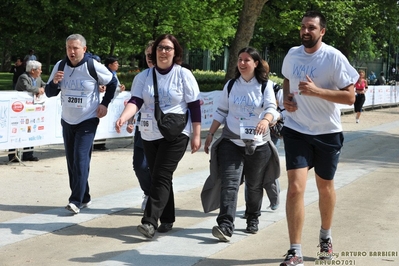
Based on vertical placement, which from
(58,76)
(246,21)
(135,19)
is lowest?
(58,76)

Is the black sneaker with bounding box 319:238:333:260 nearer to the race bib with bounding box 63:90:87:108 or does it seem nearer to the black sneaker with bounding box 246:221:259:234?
the black sneaker with bounding box 246:221:259:234

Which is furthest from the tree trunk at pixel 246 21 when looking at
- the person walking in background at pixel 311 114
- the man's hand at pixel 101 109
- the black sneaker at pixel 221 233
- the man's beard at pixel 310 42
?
the man's beard at pixel 310 42

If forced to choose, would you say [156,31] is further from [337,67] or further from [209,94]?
[337,67]

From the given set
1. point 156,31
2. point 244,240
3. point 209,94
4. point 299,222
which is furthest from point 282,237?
point 156,31

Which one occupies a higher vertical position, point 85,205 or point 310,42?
point 310,42

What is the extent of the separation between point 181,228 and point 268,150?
1225mm

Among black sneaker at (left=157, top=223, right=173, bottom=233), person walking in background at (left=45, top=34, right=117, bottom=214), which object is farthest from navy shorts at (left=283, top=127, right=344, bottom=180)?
person walking in background at (left=45, top=34, right=117, bottom=214)

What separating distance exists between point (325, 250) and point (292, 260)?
1.89ft

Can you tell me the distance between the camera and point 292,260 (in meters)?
5.93

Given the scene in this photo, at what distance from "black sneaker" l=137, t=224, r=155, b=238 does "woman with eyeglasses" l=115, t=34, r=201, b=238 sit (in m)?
0.07

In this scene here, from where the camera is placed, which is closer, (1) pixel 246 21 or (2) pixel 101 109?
(2) pixel 101 109

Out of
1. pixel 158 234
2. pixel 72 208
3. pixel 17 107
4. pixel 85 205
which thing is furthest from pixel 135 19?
pixel 158 234

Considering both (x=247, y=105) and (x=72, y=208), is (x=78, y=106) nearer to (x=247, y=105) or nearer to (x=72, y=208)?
(x=72, y=208)

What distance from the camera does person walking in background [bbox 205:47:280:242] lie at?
23.6 ft
